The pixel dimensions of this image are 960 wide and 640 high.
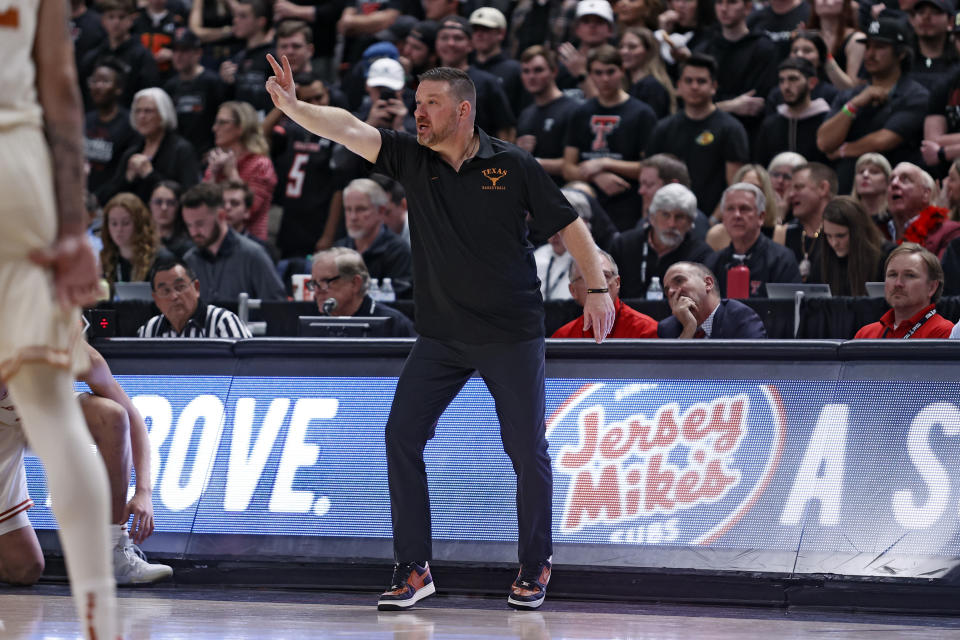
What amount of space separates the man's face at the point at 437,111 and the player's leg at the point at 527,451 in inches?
38.5

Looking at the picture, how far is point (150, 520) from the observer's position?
249 inches

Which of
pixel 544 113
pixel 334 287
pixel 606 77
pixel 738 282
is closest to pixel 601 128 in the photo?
pixel 606 77

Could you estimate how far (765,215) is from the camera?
35.0ft

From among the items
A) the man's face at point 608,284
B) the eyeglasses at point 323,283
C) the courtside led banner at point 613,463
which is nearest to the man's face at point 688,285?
the man's face at point 608,284

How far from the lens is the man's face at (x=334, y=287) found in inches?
351

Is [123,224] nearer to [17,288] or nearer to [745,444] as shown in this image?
[745,444]

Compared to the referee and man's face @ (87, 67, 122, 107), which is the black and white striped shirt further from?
man's face @ (87, 67, 122, 107)

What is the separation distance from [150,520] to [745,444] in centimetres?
278

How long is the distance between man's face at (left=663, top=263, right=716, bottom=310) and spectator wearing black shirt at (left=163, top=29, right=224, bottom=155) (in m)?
7.52

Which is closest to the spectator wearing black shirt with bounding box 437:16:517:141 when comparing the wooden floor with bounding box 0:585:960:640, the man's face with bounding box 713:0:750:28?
the man's face with bounding box 713:0:750:28

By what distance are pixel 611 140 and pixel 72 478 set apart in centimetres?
901

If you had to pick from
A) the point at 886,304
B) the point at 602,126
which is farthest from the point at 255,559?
the point at 602,126

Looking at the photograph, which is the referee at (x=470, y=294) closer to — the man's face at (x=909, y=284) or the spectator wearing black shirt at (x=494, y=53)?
the man's face at (x=909, y=284)

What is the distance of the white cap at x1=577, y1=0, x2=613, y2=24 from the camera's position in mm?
12969
